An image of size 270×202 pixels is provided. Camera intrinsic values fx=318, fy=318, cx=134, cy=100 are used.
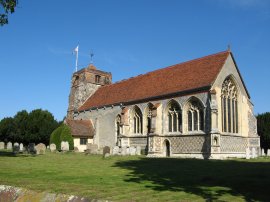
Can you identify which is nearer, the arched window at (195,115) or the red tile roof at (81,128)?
the arched window at (195,115)

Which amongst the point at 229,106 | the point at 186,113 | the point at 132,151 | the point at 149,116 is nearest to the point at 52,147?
the point at 132,151

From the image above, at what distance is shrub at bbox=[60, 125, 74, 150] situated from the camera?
36.5m

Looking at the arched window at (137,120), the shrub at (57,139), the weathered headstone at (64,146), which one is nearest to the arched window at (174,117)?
the arched window at (137,120)

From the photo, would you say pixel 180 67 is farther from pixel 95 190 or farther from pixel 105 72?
pixel 95 190

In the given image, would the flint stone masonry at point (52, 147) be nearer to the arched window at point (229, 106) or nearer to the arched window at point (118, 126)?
the arched window at point (118, 126)

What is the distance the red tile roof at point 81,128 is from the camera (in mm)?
38656

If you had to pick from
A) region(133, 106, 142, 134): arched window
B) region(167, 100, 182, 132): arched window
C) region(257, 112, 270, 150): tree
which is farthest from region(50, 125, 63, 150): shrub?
region(257, 112, 270, 150): tree

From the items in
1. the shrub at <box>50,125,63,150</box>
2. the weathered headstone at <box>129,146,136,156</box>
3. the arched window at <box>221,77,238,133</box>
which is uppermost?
the arched window at <box>221,77,238,133</box>

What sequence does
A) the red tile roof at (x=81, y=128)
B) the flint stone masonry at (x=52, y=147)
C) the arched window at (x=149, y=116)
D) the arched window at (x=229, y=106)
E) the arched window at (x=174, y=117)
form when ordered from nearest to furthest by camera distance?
the arched window at (x=229, y=106)
the arched window at (x=174, y=117)
the arched window at (x=149, y=116)
the flint stone masonry at (x=52, y=147)
the red tile roof at (x=81, y=128)

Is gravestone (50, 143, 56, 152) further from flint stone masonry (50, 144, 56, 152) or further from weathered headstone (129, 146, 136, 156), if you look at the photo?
weathered headstone (129, 146, 136, 156)

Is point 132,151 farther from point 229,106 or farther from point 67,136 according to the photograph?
point 229,106

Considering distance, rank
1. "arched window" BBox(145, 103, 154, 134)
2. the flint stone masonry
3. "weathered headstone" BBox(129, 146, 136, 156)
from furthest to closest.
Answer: the flint stone masonry < "arched window" BBox(145, 103, 154, 134) < "weathered headstone" BBox(129, 146, 136, 156)

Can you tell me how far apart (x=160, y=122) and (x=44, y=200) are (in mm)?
27973

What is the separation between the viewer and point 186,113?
95.7 feet
